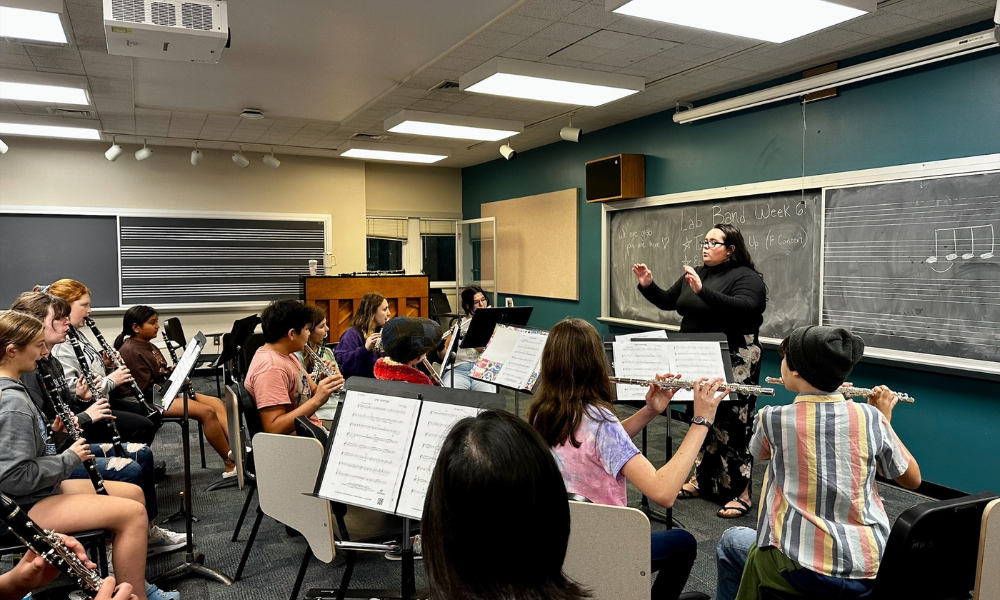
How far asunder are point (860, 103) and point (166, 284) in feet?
23.3

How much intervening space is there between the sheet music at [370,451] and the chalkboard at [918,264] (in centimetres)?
329

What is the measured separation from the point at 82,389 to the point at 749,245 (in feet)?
14.3

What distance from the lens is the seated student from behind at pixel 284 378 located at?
2.87 metres

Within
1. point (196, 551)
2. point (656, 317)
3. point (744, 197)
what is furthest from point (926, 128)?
point (196, 551)

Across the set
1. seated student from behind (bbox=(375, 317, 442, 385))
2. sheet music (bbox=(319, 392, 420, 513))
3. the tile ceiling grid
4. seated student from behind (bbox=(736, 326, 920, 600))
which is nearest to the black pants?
seated student from behind (bbox=(375, 317, 442, 385))

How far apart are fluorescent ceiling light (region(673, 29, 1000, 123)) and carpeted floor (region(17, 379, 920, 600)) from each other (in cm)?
246

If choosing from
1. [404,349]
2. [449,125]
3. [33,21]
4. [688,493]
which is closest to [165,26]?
[33,21]

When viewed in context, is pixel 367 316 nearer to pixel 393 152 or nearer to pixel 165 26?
pixel 165 26

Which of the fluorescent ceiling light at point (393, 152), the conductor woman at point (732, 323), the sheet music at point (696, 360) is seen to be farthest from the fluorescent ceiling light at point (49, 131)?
the sheet music at point (696, 360)

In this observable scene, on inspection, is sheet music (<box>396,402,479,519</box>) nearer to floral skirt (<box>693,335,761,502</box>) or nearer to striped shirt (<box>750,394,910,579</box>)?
striped shirt (<box>750,394,910,579</box>)

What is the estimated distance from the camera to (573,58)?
160 inches

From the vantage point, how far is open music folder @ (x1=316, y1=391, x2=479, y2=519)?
174 centimetres

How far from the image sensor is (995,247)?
3404 mm

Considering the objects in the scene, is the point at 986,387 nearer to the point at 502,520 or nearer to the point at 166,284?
the point at 502,520
